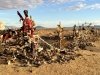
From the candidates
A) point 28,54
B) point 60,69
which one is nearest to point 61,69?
point 60,69

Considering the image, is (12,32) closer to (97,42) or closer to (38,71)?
(38,71)

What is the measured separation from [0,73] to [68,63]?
3.45m

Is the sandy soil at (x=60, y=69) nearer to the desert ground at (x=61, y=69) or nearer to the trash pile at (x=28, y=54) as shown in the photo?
the desert ground at (x=61, y=69)

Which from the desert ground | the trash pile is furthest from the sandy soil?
the trash pile

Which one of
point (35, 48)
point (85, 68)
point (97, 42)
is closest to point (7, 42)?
point (35, 48)

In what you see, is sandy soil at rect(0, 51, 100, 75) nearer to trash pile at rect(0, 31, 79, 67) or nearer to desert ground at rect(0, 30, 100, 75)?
desert ground at rect(0, 30, 100, 75)

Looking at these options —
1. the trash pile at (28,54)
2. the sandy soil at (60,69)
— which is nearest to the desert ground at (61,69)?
the sandy soil at (60,69)

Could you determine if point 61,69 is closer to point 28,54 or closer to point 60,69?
point 60,69

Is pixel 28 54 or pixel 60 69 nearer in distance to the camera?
pixel 60 69

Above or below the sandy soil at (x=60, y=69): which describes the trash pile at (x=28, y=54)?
above

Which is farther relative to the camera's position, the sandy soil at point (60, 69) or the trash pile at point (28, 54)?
the trash pile at point (28, 54)

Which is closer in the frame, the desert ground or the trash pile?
the desert ground

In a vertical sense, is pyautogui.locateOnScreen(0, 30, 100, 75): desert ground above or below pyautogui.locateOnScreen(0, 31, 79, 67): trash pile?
below

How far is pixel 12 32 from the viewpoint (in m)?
14.9
